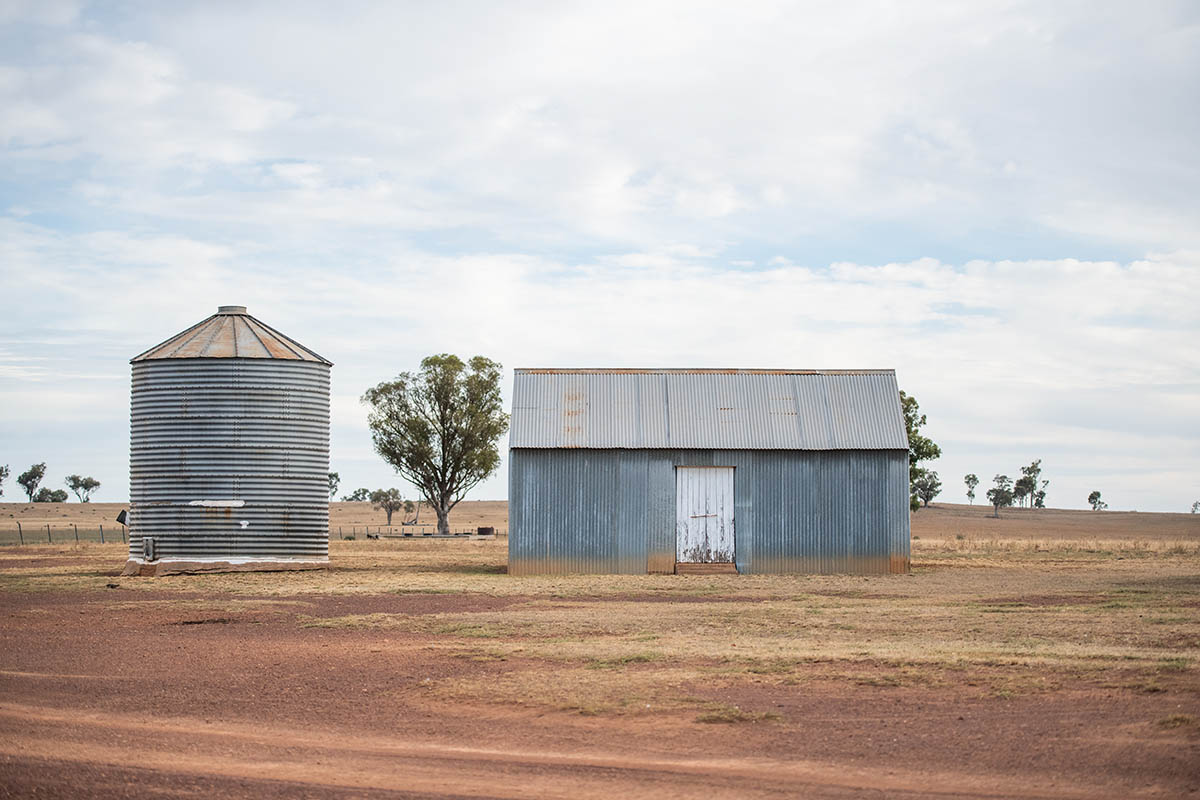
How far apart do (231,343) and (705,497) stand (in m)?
13.6

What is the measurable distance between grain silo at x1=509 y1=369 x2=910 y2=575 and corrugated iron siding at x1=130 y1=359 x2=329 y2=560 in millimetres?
5781

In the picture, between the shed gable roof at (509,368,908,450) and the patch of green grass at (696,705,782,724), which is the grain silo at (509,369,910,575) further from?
the patch of green grass at (696,705,782,724)

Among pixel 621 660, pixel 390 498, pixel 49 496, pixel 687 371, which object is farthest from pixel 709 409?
pixel 49 496

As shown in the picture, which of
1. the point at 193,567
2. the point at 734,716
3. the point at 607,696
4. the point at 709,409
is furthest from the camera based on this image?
the point at 709,409

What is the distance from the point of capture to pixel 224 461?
31.1 metres

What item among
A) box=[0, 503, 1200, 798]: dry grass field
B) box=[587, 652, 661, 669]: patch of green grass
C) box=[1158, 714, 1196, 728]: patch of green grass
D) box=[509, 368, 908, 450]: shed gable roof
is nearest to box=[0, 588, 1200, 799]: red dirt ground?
box=[0, 503, 1200, 798]: dry grass field

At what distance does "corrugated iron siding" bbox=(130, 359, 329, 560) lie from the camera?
30969mm

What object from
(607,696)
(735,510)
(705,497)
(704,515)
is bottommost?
(607,696)

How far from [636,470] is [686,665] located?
725 inches

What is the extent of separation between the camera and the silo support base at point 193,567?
3058cm

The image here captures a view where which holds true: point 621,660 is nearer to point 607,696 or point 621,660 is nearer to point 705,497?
point 607,696

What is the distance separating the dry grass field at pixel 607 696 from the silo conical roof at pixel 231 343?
9625 mm

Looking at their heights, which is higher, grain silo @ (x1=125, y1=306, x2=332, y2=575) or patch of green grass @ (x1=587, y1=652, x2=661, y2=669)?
grain silo @ (x1=125, y1=306, x2=332, y2=575)

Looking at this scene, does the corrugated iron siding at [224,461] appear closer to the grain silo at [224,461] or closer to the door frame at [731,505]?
the grain silo at [224,461]
